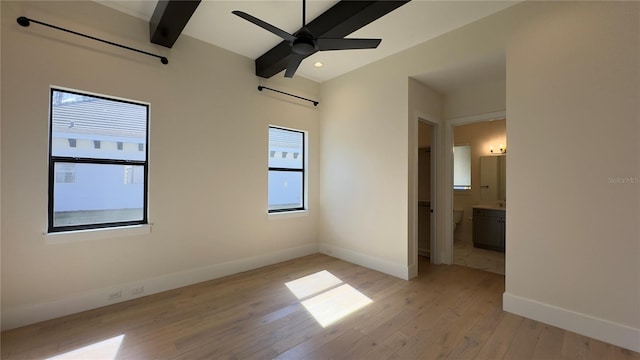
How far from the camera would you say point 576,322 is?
2.36 m

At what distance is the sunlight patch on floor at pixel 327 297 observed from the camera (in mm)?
2650

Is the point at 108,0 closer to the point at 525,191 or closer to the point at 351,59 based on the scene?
the point at 351,59

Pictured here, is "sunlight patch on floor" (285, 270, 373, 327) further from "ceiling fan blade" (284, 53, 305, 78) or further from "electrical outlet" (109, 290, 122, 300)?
"ceiling fan blade" (284, 53, 305, 78)

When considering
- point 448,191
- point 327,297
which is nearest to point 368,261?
point 327,297

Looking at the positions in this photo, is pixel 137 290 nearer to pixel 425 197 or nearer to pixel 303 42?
pixel 303 42

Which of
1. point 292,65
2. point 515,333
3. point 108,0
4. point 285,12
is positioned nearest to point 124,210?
point 108,0

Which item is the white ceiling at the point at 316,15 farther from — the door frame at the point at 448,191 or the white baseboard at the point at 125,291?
the white baseboard at the point at 125,291

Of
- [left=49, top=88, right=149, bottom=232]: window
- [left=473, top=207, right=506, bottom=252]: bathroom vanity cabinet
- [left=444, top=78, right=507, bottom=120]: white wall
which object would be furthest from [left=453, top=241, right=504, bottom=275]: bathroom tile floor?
[left=49, top=88, right=149, bottom=232]: window

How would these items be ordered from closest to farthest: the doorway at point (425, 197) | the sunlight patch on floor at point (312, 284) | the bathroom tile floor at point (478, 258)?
the sunlight patch on floor at point (312, 284), the bathroom tile floor at point (478, 258), the doorway at point (425, 197)

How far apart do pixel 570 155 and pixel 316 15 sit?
2.90 m

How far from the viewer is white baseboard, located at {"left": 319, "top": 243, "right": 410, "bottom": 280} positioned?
364 cm

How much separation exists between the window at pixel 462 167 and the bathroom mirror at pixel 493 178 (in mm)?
245

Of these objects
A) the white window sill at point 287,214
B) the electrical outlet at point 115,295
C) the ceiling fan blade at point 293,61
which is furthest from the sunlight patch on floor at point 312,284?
the ceiling fan blade at point 293,61

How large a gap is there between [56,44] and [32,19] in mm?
234
